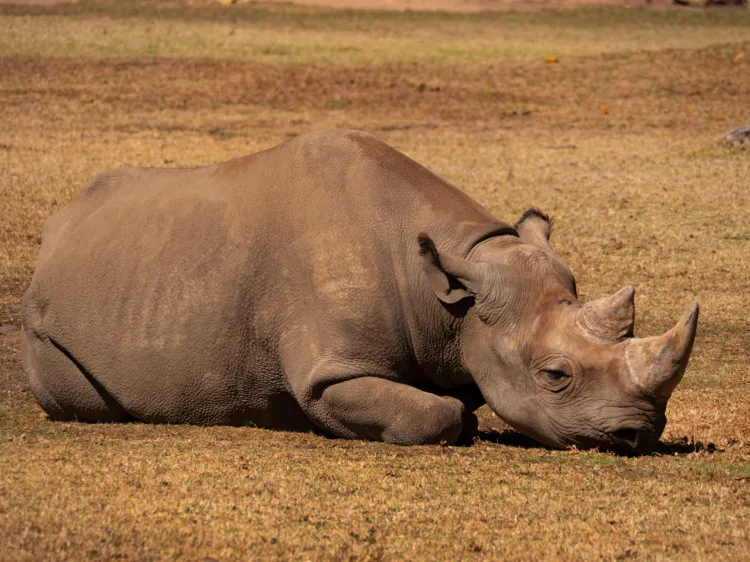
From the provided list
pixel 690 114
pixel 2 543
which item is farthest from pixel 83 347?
pixel 690 114

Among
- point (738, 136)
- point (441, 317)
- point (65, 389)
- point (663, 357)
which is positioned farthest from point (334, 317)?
point (738, 136)

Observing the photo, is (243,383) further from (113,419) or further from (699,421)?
(699,421)

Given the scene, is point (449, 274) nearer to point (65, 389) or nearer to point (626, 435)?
point (626, 435)

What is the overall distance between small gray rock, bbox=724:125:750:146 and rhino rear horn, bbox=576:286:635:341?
12238 millimetres

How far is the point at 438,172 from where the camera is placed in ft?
55.0

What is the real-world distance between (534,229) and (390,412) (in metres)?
1.63

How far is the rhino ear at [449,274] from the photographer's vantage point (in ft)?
23.5

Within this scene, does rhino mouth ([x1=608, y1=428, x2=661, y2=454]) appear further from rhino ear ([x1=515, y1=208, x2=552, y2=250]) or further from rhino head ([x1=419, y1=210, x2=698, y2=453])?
rhino ear ([x1=515, y1=208, x2=552, y2=250])

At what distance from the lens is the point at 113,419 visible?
27.2 ft

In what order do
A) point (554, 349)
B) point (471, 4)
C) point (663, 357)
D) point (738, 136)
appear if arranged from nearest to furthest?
point (663, 357) → point (554, 349) → point (738, 136) → point (471, 4)

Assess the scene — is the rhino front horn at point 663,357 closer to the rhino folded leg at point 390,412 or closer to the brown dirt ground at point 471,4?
the rhino folded leg at point 390,412

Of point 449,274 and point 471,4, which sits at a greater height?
point 449,274

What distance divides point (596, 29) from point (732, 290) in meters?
22.8

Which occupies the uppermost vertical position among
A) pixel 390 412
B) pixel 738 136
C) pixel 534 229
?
pixel 534 229
